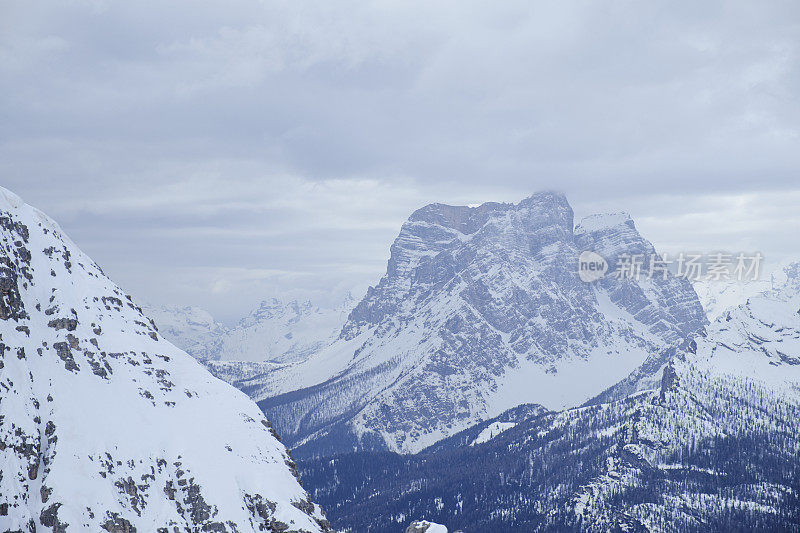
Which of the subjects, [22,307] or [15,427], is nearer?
[15,427]

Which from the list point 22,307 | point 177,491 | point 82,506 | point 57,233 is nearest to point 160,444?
point 177,491

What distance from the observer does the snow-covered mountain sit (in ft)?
442

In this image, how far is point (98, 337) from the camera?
6693 inches

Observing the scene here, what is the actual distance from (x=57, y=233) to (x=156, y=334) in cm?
3252

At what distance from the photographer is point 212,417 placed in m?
175

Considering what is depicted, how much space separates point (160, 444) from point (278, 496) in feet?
84.9

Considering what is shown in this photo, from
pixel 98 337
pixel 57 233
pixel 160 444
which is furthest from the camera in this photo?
pixel 57 233

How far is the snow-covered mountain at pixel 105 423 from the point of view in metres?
135

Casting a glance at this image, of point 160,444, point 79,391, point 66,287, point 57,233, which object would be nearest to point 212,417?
point 160,444

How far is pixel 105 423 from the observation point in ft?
494

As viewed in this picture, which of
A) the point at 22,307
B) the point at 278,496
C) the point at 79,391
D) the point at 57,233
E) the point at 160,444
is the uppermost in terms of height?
the point at 57,233

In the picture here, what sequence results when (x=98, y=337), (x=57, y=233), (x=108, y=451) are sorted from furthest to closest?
(x=57, y=233) < (x=98, y=337) < (x=108, y=451)

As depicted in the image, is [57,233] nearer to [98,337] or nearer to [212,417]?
[98,337]

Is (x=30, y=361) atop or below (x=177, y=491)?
atop
